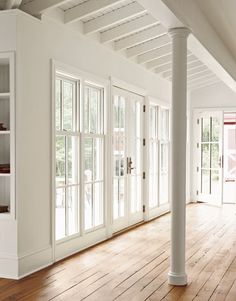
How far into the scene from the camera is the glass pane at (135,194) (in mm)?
7547

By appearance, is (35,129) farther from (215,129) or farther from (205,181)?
(205,181)

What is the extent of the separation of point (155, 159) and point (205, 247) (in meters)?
2.96

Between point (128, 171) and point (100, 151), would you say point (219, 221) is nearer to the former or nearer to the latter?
point (128, 171)

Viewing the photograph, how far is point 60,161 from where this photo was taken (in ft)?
17.3

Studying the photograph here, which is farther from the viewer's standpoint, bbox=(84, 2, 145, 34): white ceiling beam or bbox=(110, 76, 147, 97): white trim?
bbox=(110, 76, 147, 97): white trim

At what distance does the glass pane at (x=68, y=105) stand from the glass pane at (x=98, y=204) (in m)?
1.06

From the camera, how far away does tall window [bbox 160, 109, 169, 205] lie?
29.7 feet

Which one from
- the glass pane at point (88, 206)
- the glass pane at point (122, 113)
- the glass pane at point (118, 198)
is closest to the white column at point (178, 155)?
the glass pane at point (88, 206)

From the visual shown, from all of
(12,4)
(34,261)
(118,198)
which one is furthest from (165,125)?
(12,4)

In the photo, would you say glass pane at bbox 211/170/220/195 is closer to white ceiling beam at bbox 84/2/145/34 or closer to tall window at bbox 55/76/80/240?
tall window at bbox 55/76/80/240

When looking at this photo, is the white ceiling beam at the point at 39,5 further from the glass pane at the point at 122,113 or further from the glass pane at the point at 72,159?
the glass pane at the point at 122,113

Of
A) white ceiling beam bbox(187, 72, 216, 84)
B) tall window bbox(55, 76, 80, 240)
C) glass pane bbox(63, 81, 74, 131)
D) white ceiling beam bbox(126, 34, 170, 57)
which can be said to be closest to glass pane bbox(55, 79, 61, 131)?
tall window bbox(55, 76, 80, 240)

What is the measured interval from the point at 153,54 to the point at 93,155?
7.19 feet

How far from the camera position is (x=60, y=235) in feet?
17.2
